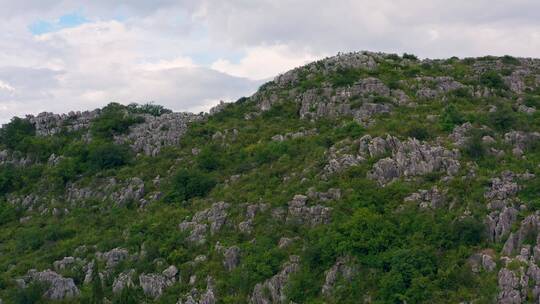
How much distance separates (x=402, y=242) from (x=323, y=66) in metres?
40.8

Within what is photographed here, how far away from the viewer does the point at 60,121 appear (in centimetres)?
9819

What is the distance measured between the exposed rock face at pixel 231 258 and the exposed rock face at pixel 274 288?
4.03 m

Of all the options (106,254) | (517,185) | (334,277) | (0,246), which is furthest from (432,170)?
(0,246)

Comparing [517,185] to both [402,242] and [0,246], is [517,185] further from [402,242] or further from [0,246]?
[0,246]

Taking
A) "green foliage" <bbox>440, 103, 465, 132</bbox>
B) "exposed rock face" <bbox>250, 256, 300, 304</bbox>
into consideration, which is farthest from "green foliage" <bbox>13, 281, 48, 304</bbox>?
"green foliage" <bbox>440, 103, 465, 132</bbox>

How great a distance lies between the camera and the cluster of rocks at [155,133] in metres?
88.5

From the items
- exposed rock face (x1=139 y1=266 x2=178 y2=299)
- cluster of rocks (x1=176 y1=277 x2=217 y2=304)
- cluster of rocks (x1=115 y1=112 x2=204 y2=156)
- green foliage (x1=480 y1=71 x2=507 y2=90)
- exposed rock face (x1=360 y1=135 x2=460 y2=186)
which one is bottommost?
cluster of rocks (x1=176 y1=277 x2=217 y2=304)

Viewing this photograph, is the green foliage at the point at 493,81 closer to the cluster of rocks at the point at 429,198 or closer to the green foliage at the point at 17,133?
the cluster of rocks at the point at 429,198

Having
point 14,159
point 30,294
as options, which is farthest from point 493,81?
point 14,159

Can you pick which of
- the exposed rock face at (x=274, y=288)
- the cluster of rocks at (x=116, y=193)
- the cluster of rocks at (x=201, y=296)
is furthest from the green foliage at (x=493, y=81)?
the cluster of rocks at (x=201, y=296)

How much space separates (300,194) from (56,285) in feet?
74.3

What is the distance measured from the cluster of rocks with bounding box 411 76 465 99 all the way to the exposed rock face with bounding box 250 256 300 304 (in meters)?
32.6

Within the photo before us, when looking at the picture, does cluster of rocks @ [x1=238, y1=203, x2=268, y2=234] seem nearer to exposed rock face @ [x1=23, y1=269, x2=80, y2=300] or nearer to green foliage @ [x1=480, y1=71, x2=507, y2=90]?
exposed rock face @ [x1=23, y1=269, x2=80, y2=300]

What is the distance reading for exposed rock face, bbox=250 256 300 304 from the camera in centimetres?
5975
